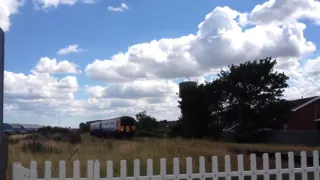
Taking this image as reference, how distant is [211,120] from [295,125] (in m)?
11.2

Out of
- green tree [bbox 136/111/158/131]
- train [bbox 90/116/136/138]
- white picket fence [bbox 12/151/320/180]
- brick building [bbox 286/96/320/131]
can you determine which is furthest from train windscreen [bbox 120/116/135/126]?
white picket fence [bbox 12/151/320/180]

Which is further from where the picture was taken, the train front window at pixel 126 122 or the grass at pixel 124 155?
the train front window at pixel 126 122

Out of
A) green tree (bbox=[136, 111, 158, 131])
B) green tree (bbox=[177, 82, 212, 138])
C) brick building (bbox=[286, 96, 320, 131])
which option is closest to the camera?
green tree (bbox=[177, 82, 212, 138])

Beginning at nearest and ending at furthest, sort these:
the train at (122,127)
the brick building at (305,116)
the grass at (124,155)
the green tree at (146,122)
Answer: the grass at (124,155)
the train at (122,127)
the brick building at (305,116)
the green tree at (146,122)

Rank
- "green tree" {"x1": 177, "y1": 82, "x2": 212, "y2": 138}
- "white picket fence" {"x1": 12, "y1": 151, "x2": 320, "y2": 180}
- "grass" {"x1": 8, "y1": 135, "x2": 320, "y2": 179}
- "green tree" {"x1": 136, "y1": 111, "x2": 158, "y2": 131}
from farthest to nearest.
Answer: "green tree" {"x1": 136, "y1": 111, "x2": 158, "y2": 131}, "green tree" {"x1": 177, "y1": 82, "x2": 212, "y2": 138}, "grass" {"x1": 8, "y1": 135, "x2": 320, "y2": 179}, "white picket fence" {"x1": 12, "y1": 151, "x2": 320, "y2": 180}

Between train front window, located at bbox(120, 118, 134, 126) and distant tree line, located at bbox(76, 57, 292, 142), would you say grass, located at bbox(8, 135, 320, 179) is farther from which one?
distant tree line, located at bbox(76, 57, 292, 142)

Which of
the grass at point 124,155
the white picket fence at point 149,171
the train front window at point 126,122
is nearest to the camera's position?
the white picket fence at point 149,171

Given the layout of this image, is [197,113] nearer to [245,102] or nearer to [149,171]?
[245,102]

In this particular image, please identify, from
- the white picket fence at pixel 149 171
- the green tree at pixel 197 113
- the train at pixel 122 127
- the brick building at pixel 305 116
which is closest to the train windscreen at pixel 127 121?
the train at pixel 122 127

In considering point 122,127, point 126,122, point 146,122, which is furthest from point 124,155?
point 146,122

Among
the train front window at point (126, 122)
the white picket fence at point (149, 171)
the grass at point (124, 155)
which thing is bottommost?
the grass at point (124, 155)

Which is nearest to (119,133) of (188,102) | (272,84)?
(188,102)

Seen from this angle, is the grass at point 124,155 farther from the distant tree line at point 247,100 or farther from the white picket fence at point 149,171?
the distant tree line at point 247,100

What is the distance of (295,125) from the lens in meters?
58.9
